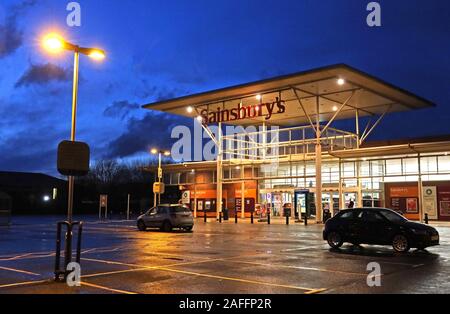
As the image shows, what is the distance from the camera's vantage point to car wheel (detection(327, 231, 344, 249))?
1727 centimetres

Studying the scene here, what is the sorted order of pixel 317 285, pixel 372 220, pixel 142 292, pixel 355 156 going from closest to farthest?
1. pixel 142 292
2. pixel 317 285
3. pixel 372 220
4. pixel 355 156

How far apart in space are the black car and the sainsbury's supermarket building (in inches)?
543

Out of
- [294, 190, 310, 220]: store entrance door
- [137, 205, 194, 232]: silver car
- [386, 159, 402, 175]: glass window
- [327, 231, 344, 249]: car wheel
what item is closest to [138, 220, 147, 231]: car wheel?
[137, 205, 194, 232]: silver car

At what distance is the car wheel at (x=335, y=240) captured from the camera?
1727 cm

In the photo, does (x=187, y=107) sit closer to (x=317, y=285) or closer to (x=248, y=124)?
(x=248, y=124)

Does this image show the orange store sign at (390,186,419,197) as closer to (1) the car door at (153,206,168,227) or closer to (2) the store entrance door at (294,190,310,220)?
(2) the store entrance door at (294,190,310,220)

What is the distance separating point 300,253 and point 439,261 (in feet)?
13.5

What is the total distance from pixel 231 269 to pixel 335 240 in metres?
6.54

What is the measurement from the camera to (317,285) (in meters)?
9.66

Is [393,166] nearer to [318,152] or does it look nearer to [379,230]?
[318,152]

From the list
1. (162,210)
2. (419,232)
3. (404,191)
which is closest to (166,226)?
(162,210)
